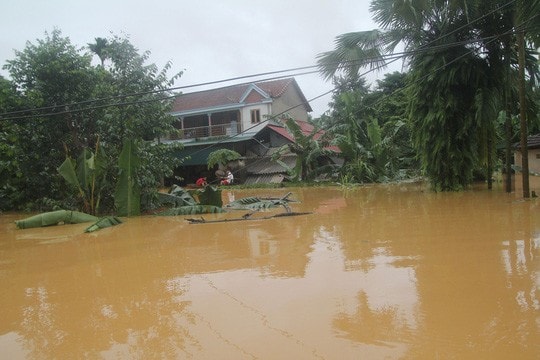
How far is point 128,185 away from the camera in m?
11.2

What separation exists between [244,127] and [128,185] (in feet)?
63.1

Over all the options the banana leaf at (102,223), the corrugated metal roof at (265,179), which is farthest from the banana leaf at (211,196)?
the corrugated metal roof at (265,179)

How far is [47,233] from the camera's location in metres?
9.29

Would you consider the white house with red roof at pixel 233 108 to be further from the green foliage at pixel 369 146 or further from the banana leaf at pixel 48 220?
the banana leaf at pixel 48 220

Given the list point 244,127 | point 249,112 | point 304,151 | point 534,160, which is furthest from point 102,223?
point 249,112

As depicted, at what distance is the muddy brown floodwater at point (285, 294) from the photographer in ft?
10.1

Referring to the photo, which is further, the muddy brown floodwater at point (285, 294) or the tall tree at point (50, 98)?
the tall tree at point (50, 98)

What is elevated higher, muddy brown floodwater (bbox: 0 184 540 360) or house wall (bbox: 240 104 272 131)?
house wall (bbox: 240 104 272 131)

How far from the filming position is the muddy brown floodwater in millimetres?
3066

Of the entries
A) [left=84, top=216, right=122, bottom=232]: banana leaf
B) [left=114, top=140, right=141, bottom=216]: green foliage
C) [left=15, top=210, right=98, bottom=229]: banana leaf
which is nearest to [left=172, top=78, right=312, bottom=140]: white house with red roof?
[left=114, top=140, right=141, bottom=216]: green foliage

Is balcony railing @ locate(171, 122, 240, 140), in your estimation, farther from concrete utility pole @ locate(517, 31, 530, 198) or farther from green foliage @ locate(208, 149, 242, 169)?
concrete utility pole @ locate(517, 31, 530, 198)

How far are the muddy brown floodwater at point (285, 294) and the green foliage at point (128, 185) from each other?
3216mm

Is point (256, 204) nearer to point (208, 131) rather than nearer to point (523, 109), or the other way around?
point (523, 109)

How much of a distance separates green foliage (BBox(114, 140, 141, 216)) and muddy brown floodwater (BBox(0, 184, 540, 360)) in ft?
10.6
